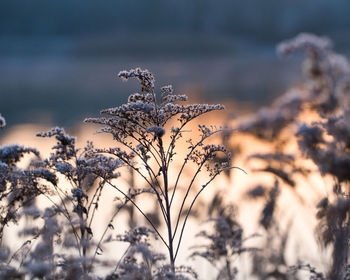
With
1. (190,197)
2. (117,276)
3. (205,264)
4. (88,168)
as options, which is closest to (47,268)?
(117,276)

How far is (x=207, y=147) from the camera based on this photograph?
18.7 ft

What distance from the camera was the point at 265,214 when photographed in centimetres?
1023

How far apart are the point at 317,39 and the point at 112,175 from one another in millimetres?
5389

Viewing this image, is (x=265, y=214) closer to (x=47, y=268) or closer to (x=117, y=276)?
(x=117, y=276)

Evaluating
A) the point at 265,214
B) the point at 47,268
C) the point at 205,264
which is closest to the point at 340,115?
the point at 265,214

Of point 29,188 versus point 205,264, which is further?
point 205,264

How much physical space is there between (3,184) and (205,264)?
28.0 feet

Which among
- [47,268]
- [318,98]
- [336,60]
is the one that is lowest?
[47,268]

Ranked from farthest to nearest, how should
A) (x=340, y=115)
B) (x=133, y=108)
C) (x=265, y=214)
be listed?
(x=265, y=214)
(x=340, y=115)
(x=133, y=108)

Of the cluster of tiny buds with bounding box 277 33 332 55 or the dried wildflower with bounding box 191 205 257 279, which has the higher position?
the cluster of tiny buds with bounding box 277 33 332 55

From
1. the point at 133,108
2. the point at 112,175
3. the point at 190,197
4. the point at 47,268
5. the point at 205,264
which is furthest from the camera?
the point at 205,264

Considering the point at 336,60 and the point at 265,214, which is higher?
the point at 336,60

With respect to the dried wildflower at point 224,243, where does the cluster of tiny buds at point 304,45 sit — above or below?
above

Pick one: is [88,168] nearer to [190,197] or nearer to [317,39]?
[317,39]
